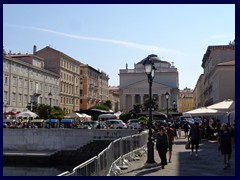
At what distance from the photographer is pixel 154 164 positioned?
14.3 metres

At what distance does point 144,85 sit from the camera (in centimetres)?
10662

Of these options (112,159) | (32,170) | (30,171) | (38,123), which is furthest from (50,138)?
(112,159)

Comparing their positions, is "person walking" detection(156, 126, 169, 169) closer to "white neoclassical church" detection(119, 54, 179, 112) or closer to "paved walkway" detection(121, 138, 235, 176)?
"paved walkway" detection(121, 138, 235, 176)

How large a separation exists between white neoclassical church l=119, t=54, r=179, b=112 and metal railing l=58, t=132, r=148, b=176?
274 ft

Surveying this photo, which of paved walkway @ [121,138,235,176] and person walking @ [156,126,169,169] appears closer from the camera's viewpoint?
paved walkway @ [121,138,235,176]

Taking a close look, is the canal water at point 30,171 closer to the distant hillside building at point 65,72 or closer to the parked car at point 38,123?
the parked car at point 38,123

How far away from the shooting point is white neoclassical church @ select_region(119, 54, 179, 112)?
105 meters

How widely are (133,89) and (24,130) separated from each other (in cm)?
7087

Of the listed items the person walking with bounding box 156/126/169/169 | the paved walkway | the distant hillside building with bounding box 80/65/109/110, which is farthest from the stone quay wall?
the distant hillside building with bounding box 80/65/109/110

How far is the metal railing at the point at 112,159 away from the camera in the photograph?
30.8 ft

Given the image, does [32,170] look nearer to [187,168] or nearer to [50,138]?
[50,138]

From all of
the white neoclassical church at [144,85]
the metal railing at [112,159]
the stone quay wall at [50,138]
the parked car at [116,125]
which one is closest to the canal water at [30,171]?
the stone quay wall at [50,138]

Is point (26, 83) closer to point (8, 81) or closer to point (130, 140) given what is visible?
point (8, 81)
